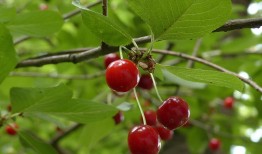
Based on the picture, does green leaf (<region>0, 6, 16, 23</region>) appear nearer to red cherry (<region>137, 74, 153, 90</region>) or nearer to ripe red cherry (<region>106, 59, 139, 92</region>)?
red cherry (<region>137, 74, 153, 90</region>)

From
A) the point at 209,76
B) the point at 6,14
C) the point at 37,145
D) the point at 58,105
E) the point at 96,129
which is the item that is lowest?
the point at 96,129

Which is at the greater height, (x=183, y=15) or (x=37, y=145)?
(x=183, y=15)

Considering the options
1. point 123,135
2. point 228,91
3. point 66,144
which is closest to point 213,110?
point 228,91

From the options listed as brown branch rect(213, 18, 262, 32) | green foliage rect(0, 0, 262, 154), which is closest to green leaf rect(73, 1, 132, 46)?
green foliage rect(0, 0, 262, 154)

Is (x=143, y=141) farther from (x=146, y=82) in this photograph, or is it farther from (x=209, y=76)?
(x=146, y=82)

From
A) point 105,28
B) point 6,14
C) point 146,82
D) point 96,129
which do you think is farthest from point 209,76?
point 96,129

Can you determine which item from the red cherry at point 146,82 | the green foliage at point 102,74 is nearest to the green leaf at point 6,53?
the green foliage at point 102,74
